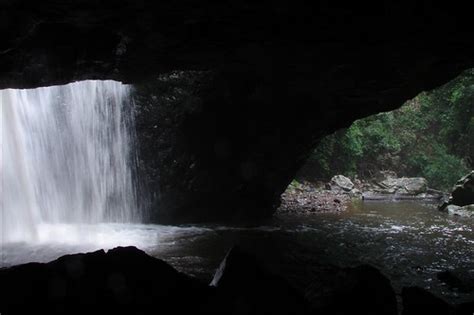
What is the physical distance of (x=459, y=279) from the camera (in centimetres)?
800

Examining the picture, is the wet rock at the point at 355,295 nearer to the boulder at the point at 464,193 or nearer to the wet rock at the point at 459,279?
the wet rock at the point at 459,279

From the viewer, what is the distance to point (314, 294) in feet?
18.9

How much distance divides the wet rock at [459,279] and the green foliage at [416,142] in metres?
19.5

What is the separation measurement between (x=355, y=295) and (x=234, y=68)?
308 inches

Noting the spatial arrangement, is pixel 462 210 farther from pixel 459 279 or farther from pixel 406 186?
pixel 459 279

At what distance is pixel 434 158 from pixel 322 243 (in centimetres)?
2339

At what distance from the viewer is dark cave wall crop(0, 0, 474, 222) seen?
7523mm

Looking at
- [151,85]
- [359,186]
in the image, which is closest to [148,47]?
[151,85]

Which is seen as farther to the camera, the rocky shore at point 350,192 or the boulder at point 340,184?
the boulder at point 340,184

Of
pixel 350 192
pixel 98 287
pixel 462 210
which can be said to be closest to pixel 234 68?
pixel 98 287

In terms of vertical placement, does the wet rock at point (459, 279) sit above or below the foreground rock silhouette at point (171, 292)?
below

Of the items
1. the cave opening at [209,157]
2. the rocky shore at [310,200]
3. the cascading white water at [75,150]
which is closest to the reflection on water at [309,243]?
the cave opening at [209,157]

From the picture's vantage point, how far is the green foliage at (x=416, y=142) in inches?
1140

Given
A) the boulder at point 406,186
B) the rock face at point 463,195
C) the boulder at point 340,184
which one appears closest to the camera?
the rock face at point 463,195
